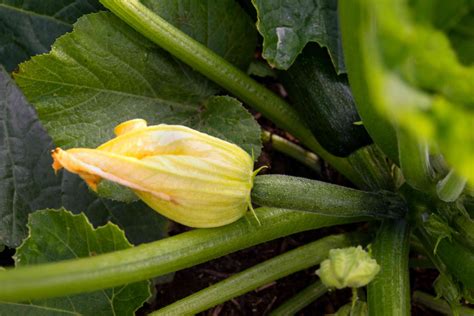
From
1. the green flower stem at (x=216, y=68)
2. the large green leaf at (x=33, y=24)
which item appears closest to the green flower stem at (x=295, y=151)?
the green flower stem at (x=216, y=68)

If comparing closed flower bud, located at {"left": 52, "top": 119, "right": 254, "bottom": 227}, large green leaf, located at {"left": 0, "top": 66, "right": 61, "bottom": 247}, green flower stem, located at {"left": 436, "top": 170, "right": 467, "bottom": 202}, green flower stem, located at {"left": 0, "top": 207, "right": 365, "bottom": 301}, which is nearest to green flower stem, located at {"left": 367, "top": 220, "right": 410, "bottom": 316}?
green flower stem, located at {"left": 0, "top": 207, "right": 365, "bottom": 301}

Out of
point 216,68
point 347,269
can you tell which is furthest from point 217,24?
point 347,269

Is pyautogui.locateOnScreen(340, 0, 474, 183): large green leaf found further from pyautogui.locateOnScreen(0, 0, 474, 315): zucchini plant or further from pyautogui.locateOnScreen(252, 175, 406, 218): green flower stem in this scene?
pyautogui.locateOnScreen(252, 175, 406, 218): green flower stem

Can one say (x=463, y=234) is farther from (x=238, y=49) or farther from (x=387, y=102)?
(x=387, y=102)

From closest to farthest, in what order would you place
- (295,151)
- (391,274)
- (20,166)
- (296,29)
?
(391,274)
(296,29)
(20,166)
(295,151)

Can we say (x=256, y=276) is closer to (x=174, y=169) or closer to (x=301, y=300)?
(x=301, y=300)

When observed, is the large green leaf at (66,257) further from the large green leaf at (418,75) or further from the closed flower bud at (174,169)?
the large green leaf at (418,75)

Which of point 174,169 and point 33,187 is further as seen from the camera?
point 33,187

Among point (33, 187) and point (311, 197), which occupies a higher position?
point (311, 197)
